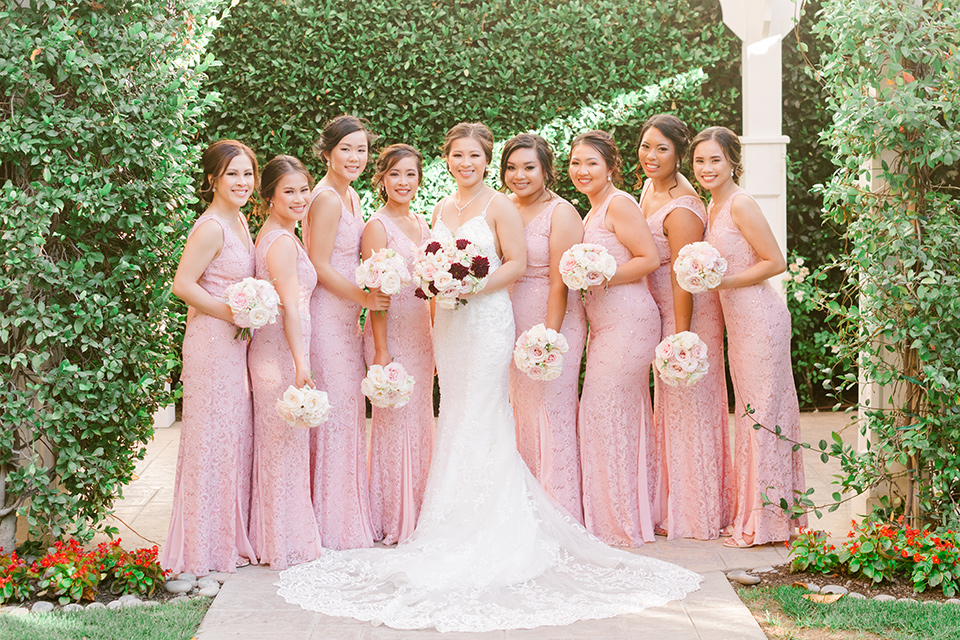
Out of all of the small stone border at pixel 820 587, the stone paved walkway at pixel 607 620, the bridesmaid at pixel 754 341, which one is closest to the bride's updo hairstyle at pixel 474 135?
the bridesmaid at pixel 754 341

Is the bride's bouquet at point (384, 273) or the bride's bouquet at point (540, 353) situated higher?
the bride's bouquet at point (384, 273)

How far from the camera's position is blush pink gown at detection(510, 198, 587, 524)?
17.5 feet

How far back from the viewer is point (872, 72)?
185 inches

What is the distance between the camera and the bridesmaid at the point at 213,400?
191 inches

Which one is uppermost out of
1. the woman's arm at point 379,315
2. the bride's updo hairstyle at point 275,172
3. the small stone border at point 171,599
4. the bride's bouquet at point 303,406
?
the bride's updo hairstyle at point 275,172

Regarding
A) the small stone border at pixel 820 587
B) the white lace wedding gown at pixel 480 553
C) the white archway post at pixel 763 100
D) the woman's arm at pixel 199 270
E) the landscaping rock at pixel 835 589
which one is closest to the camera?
the white lace wedding gown at pixel 480 553

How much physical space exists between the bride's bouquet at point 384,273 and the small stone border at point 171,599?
1.60 m

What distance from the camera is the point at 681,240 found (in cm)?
541

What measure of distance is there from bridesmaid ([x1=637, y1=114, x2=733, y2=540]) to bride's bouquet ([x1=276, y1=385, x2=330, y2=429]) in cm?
194

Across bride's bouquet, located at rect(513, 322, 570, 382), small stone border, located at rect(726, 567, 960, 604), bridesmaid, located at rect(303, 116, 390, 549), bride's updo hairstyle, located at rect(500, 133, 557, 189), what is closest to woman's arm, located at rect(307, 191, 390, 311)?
bridesmaid, located at rect(303, 116, 390, 549)

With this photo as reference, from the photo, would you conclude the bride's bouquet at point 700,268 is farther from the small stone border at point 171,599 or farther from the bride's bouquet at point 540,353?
the small stone border at point 171,599

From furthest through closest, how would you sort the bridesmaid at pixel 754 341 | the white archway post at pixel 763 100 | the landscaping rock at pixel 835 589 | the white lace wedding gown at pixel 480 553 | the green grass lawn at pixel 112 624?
the white archway post at pixel 763 100 → the bridesmaid at pixel 754 341 → the landscaping rock at pixel 835 589 → the white lace wedding gown at pixel 480 553 → the green grass lawn at pixel 112 624

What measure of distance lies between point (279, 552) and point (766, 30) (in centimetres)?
495

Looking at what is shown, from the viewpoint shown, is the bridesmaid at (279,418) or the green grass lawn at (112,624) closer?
the green grass lawn at (112,624)
